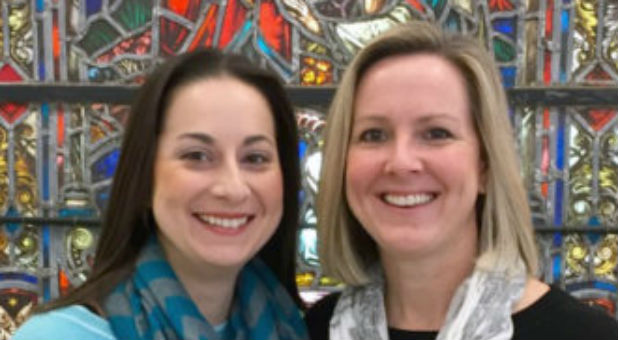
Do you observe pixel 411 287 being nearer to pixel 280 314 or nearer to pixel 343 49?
pixel 280 314

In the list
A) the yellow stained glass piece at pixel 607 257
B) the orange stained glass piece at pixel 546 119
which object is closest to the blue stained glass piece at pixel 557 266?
the yellow stained glass piece at pixel 607 257

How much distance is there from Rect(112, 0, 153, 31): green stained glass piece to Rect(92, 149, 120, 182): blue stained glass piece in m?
0.49

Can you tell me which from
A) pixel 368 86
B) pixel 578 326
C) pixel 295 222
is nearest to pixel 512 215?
pixel 578 326

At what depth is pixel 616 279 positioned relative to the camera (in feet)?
9.07

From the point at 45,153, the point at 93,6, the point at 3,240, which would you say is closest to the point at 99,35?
the point at 93,6

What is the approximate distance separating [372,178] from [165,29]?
1.45 m

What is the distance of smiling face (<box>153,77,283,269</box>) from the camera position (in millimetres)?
1608

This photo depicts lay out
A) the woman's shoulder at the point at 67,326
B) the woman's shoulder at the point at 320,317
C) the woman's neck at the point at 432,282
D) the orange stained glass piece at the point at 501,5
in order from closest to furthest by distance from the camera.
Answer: the woman's shoulder at the point at 67,326
the woman's neck at the point at 432,282
the woman's shoulder at the point at 320,317
the orange stained glass piece at the point at 501,5

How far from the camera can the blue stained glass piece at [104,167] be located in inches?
110

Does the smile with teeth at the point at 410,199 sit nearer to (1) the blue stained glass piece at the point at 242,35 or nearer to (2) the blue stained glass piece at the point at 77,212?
(1) the blue stained glass piece at the point at 242,35

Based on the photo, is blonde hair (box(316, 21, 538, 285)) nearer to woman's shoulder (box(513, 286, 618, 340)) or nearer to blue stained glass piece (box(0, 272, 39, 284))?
woman's shoulder (box(513, 286, 618, 340))

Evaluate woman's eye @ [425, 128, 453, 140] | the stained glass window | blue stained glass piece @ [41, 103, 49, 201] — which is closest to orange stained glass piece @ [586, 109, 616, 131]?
the stained glass window

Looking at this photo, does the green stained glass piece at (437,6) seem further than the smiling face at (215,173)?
Yes

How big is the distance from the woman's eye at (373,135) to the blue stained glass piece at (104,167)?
1444mm
